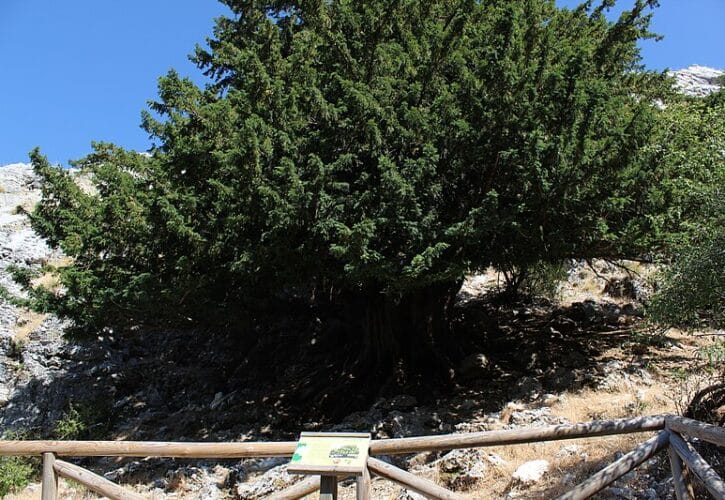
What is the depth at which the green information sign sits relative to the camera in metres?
4.39

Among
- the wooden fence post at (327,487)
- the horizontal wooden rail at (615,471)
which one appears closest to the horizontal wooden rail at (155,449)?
the wooden fence post at (327,487)

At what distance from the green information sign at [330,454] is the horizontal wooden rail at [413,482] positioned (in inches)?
5.9

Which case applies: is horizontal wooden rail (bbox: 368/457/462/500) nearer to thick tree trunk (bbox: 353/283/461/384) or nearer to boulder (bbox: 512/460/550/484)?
boulder (bbox: 512/460/550/484)

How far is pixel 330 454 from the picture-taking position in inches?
178

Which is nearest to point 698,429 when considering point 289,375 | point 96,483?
point 96,483

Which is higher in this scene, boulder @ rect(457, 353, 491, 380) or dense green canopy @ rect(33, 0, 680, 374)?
dense green canopy @ rect(33, 0, 680, 374)

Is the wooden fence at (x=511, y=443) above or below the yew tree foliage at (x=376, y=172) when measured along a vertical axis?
below

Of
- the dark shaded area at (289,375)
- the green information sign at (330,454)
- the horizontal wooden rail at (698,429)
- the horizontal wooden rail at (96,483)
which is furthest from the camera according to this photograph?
the dark shaded area at (289,375)

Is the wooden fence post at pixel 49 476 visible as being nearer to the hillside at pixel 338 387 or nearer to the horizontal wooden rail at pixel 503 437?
the horizontal wooden rail at pixel 503 437

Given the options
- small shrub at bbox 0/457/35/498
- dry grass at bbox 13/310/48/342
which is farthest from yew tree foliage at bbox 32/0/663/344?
dry grass at bbox 13/310/48/342

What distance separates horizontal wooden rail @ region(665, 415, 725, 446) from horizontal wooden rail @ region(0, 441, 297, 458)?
10.0 feet

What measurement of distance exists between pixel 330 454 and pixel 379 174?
7.06m

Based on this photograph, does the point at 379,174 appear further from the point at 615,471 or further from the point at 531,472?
the point at 615,471

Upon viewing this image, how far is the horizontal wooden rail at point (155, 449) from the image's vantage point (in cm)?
479
